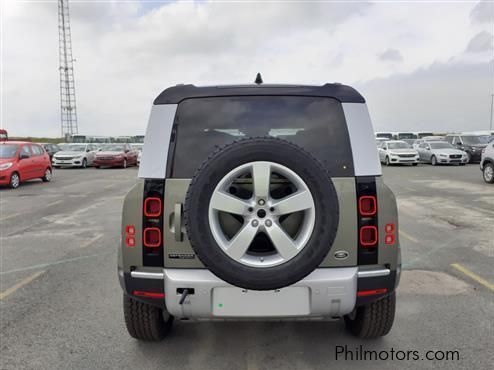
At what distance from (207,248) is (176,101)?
108 centimetres

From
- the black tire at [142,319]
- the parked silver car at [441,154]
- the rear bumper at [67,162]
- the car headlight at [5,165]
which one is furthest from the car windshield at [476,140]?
the black tire at [142,319]

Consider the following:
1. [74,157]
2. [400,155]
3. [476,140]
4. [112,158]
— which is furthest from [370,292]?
[476,140]

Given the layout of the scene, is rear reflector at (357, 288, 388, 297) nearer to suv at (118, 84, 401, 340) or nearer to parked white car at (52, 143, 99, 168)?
suv at (118, 84, 401, 340)

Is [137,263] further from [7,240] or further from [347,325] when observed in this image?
[7,240]

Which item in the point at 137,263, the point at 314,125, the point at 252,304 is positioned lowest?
the point at 252,304

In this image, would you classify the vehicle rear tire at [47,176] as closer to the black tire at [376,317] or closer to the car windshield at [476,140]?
the black tire at [376,317]

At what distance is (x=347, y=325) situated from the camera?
3379mm

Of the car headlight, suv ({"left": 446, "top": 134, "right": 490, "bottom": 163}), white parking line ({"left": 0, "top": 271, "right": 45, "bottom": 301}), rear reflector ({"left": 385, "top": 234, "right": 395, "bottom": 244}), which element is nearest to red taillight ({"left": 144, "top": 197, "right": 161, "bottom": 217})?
rear reflector ({"left": 385, "top": 234, "right": 395, "bottom": 244})

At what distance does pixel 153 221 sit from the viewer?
8.56 ft

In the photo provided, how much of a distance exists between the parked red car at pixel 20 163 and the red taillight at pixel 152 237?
1367 centimetres

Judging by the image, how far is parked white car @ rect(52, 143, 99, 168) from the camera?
2494cm

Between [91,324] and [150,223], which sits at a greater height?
[150,223]

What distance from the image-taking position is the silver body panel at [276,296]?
8.23 ft

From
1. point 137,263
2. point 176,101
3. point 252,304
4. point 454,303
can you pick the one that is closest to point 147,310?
point 137,263
